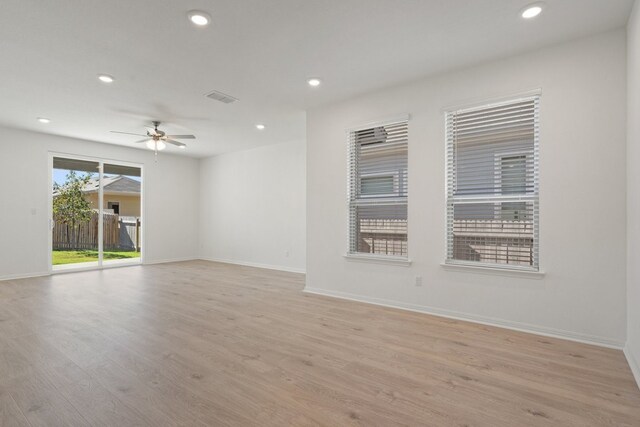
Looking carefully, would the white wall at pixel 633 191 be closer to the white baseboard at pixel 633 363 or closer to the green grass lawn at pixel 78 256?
the white baseboard at pixel 633 363

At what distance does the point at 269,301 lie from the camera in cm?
447

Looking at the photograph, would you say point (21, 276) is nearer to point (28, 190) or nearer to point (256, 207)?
point (28, 190)

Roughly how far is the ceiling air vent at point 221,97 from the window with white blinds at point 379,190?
1760 millimetres

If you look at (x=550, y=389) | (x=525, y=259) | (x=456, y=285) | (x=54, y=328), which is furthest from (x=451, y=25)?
(x=54, y=328)

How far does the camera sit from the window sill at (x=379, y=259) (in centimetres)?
406

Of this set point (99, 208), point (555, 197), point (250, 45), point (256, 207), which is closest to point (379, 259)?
point (555, 197)

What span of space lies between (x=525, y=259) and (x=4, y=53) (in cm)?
569

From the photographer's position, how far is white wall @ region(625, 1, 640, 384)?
2.39 meters

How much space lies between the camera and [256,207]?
7.79m

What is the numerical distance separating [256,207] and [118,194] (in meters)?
3.29

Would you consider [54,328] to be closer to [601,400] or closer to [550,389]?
[550,389]

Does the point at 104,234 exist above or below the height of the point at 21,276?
above

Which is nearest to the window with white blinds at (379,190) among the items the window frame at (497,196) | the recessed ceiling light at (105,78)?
the window frame at (497,196)

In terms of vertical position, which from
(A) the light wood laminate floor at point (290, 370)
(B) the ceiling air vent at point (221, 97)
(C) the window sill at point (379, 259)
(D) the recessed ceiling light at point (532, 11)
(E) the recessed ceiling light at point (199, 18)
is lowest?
(A) the light wood laminate floor at point (290, 370)
